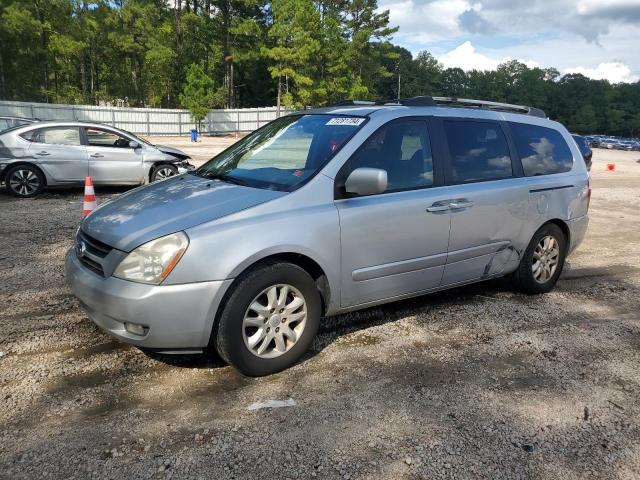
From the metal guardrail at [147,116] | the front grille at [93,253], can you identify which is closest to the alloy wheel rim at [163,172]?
the front grille at [93,253]

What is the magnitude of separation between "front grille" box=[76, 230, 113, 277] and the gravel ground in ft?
2.26

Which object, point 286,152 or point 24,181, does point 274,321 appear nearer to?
point 286,152

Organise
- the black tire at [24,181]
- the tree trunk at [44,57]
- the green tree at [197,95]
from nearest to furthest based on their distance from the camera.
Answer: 1. the black tire at [24,181]
2. the tree trunk at [44,57]
3. the green tree at [197,95]

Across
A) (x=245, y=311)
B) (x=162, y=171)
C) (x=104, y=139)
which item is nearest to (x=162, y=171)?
(x=162, y=171)

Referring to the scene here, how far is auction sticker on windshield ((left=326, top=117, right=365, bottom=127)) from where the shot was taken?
4.02 m

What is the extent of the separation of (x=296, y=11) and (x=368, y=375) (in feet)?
143

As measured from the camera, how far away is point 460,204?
14.1 ft

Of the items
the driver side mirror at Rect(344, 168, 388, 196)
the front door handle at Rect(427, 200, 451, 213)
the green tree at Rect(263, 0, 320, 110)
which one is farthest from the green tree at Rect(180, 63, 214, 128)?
the driver side mirror at Rect(344, 168, 388, 196)

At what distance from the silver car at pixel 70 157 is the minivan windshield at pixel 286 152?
6446mm

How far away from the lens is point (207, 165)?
15.0 ft

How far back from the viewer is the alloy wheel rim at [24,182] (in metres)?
9.98

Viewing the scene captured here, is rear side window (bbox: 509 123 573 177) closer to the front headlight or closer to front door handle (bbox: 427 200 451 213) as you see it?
front door handle (bbox: 427 200 451 213)

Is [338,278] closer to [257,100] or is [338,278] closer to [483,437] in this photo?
[483,437]

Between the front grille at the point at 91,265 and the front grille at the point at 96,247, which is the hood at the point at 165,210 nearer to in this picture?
the front grille at the point at 96,247
